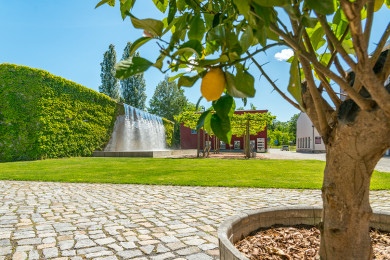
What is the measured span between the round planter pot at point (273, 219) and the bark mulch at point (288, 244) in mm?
56

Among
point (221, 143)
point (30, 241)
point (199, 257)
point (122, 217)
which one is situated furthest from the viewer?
point (221, 143)

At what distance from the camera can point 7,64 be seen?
15.2 m

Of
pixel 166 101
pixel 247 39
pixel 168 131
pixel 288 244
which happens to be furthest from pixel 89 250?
pixel 166 101

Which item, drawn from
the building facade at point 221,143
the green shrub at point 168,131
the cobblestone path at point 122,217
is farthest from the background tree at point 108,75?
the cobblestone path at point 122,217

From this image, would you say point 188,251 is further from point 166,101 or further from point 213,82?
point 166,101

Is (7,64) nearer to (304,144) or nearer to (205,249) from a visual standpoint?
(205,249)

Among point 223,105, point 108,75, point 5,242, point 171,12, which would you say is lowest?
point 5,242

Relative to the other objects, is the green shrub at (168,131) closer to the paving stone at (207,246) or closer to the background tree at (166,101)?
the background tree at (166,101)

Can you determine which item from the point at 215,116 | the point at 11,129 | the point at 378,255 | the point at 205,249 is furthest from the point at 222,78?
the point at 11,129

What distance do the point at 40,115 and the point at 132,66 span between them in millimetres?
17226

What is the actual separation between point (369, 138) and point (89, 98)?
20.1 meters

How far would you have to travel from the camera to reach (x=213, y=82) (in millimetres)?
838

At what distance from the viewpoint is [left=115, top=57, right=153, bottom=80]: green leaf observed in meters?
0.72

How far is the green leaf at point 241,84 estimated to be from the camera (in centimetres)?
82
